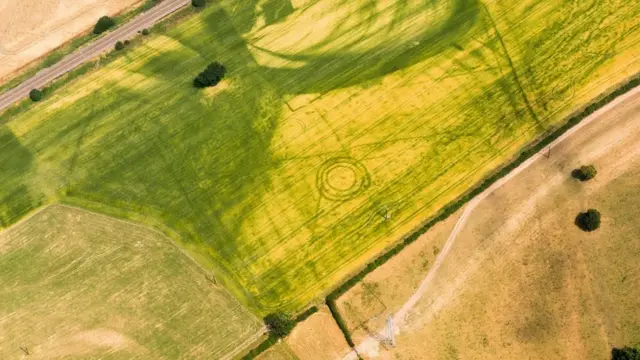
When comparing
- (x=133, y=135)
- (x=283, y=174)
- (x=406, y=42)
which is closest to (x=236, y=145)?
(x=283, y=174)

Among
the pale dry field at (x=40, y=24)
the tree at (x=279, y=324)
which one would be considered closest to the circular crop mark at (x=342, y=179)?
the tree at (x=279, y=324)

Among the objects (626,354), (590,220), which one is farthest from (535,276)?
(626,354)

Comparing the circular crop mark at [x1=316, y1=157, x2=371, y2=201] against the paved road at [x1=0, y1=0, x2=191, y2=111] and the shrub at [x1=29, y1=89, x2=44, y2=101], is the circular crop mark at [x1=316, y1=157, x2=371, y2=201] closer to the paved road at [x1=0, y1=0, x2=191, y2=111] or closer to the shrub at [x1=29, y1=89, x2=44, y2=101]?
the paved road at [x1=0, y1=0, x2=191, y2=111]

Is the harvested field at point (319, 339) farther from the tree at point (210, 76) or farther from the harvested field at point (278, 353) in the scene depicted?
the tree at point (210, 76)

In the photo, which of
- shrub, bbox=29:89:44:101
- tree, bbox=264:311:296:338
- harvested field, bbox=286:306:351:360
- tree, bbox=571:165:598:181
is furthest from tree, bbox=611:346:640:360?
shrub, bbox=29:89:44:101

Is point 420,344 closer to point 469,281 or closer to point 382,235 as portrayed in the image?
point 469,281

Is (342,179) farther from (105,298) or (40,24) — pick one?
(40,24)
